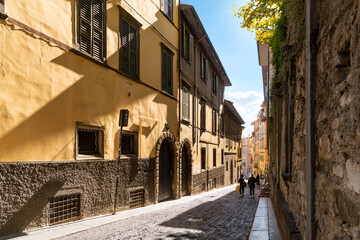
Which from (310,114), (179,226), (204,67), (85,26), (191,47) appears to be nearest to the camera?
(310,114)

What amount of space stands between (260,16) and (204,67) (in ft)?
37.1

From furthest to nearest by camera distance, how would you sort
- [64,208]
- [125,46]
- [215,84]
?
[215,84] < [125,46] < [64,208]

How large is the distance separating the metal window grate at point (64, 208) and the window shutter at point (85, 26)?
150 inches

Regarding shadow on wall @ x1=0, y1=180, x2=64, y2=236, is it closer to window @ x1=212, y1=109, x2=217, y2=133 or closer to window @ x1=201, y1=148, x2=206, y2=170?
window @ x1=201, y1=148, x2=206, y2=170

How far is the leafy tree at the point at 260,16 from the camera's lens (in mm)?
8047

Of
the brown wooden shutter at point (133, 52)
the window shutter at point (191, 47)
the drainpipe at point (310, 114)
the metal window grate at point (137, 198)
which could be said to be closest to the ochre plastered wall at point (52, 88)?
the brown wooden shutter at point (133, 52)

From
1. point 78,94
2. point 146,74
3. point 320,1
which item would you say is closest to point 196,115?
point 146,74

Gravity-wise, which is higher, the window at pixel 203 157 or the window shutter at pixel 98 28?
the window shutter at pixel 98 28

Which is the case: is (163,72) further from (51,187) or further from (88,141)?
(51,187)

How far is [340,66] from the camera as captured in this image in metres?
2.56

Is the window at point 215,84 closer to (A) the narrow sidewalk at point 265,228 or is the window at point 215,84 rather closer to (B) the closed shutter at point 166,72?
(B) the closed shutter at point 166,72

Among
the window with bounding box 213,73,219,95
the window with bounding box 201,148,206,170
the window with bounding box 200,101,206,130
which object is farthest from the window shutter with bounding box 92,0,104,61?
the window with bounding box 213,73,219,95

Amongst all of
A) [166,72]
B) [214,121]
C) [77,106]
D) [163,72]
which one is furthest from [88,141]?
[214,121]

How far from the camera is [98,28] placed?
27.9ft
